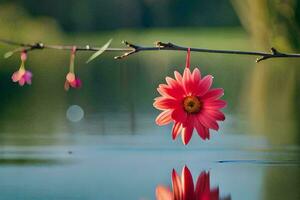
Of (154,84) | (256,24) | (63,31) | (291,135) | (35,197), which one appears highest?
(63,31)

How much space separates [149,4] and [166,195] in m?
29.8

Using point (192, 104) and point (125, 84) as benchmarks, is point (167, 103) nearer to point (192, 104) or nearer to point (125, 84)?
point (192, 104)

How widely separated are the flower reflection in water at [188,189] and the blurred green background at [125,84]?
9.9 inches

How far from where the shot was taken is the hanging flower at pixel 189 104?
2633 millimetres

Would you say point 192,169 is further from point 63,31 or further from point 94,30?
point 94,30

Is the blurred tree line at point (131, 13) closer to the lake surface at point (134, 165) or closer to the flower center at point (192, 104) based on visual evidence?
the lake surface at point (134, 165)

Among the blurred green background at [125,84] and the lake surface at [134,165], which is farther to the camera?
the blurred green background at [125,84]

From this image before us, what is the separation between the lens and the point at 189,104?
8.67 ft

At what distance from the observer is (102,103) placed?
33.3ft

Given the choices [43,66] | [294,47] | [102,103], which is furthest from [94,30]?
[102,103]

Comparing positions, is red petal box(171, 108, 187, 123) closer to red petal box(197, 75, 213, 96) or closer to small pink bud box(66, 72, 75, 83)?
red petal box(197, 75, 213, 96)

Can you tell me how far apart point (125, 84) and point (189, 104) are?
11.0 meters

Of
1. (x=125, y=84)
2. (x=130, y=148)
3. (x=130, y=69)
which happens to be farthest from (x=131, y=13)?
(x=130, y=148)

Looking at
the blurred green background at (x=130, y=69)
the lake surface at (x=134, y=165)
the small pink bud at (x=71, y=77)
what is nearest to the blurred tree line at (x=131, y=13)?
the blurred green background at (x=130, y=69)
